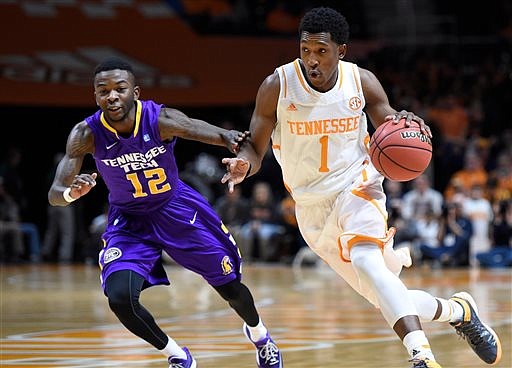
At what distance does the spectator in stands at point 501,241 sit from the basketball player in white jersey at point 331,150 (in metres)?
10.3

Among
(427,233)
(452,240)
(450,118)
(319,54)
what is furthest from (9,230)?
(319,54)

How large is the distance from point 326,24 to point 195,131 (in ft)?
3.17

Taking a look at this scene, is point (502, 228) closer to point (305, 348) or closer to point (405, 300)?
point (305, 348)

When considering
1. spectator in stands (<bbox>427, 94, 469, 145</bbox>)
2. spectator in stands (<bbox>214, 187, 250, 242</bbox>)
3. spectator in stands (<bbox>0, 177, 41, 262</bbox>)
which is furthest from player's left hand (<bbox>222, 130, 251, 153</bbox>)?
spectator in stands (<bbox>427, 94, 469, 145</bbox>)

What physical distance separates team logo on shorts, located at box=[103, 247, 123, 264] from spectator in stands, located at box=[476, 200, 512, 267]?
11.0 metres

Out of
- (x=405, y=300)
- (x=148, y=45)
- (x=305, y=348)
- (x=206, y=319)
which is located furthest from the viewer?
(x=148, y=45)

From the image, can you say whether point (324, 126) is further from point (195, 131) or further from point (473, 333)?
point (473, 333)

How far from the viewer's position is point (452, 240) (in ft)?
55.6

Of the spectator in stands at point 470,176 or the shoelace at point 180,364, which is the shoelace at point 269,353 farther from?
the spectator in stands at point 470,176

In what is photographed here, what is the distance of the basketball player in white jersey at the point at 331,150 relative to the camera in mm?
5648

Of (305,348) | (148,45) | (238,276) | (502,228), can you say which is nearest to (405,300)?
(238,276)

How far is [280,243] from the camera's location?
18250 millimetres

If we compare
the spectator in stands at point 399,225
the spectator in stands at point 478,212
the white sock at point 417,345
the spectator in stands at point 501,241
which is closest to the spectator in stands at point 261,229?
the spectator in stands at point 399,225

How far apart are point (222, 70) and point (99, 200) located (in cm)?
372
